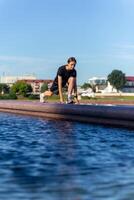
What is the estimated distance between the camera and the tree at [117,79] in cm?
18988

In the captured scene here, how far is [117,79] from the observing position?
7613 inches

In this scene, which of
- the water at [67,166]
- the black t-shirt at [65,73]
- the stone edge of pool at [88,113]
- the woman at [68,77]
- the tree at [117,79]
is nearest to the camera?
the water at [67,166]

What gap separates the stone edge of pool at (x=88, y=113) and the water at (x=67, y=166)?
198cm

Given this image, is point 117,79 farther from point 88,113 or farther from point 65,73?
point 88,113

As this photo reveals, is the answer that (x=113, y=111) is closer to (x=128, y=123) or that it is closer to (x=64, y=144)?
(x=128, y=123)

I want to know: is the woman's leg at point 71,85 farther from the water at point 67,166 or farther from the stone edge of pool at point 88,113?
the water at point 67,166

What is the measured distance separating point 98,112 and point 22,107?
6.21 meters

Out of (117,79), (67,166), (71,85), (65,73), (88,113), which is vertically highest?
(117,79)

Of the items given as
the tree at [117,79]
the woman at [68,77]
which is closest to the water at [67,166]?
the woman at [68,77]

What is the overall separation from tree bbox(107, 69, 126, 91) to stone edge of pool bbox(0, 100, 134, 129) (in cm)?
17258

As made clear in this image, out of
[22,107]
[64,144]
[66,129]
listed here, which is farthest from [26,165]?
[22,107]


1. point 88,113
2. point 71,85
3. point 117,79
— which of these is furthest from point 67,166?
point 117,79

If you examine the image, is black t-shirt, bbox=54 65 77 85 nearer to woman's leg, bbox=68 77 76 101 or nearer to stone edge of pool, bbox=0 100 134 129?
woman's leg, bbox=68 77 76 101

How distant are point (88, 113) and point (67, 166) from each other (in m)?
7.20
